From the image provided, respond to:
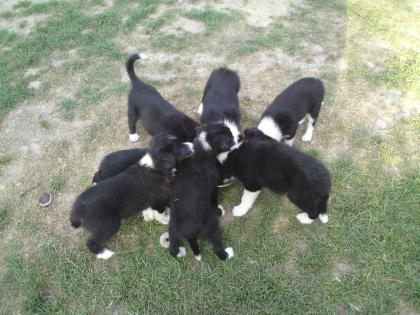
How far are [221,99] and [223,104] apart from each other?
87mm

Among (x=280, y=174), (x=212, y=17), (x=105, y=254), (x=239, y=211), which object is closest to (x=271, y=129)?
(x=280, y=174)

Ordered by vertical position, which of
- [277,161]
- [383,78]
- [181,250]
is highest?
[277,161]

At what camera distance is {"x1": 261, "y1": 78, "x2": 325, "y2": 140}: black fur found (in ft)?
14.2

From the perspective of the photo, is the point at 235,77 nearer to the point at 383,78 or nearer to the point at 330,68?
the point at 330,68

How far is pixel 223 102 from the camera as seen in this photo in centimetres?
443

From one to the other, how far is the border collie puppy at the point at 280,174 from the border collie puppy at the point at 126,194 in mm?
643

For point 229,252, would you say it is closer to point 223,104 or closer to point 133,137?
point 223,104

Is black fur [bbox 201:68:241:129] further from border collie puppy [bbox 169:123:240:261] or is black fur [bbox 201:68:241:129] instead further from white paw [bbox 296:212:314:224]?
white paw [bbox 296:212:314:224]

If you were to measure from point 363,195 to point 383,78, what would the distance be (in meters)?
2.30

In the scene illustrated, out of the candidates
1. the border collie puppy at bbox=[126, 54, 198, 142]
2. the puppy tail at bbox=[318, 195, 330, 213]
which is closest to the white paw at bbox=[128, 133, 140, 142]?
the border collie puppy at bbox=[126, 54, 198, 142]

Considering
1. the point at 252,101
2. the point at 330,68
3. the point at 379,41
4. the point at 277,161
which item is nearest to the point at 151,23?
the point at 252,101

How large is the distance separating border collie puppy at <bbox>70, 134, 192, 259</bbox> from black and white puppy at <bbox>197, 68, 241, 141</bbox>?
797mm

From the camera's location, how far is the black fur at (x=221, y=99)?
4.35 metres

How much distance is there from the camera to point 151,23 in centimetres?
687
